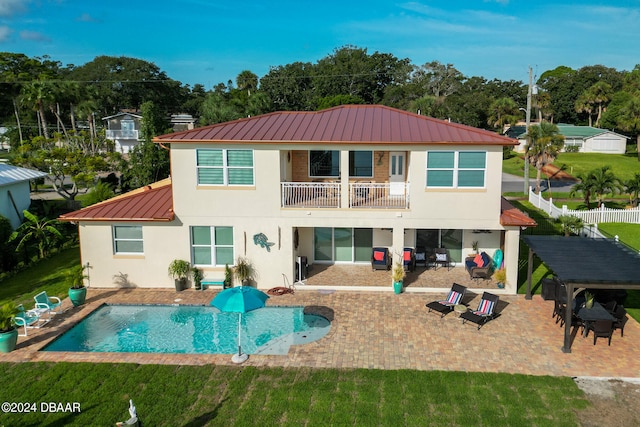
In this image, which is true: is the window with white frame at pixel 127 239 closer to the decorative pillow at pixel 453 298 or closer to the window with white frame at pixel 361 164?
the window with white frame at pixel 361 164

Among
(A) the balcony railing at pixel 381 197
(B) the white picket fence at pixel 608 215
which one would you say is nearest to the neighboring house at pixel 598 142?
(B) the white picket fence at pixel 608 215

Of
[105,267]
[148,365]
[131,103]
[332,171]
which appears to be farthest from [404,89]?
[148,365]

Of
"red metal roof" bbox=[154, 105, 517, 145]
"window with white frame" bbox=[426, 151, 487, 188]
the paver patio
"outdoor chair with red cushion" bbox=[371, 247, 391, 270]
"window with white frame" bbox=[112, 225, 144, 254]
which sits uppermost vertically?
"red metal roof" bbox=[154, 105, 517, 145]

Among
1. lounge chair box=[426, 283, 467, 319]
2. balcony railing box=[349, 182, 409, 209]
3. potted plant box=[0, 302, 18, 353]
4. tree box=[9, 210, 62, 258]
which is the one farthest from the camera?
tree box=[9, 210, 62, 258]

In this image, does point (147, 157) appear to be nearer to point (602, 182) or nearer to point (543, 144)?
point (602, 182)

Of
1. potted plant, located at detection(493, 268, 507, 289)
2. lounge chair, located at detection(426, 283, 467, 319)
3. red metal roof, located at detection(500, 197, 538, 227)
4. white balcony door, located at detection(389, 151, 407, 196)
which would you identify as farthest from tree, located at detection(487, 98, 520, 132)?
lounge chair, located at detection(426, 283, 467, 319)

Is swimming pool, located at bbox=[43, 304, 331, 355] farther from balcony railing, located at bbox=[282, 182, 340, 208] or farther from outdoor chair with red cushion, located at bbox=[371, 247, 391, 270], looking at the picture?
outdoor chair with red cushion, located at bbox=[371, 247, 391, 270]

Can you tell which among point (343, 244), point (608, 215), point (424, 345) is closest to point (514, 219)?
point (424, 345)
